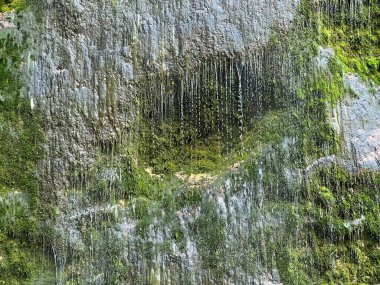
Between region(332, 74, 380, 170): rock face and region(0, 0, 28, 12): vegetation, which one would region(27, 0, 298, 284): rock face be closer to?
region(0, 0, 28, 12): vegetation

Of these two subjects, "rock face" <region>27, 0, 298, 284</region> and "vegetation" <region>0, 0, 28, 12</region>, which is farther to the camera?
"vegetation" <region>0, 0, 28, 12</region>

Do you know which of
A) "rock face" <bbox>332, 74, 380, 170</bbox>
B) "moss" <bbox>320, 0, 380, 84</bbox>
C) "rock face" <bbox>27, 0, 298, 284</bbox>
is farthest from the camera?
"moss" <bbox>320, 0, 380, 84</bbox>

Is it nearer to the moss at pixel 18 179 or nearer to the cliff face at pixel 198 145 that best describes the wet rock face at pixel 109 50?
the cliff face at pixel 198 145

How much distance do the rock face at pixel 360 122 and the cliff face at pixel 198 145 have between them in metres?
0.01

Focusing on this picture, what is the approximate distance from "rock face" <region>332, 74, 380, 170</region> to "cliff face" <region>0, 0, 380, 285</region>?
0.03 feet

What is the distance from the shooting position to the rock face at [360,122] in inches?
175

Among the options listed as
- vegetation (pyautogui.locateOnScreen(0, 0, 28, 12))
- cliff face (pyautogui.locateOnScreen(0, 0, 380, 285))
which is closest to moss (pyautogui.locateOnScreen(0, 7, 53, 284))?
cliff face (pyautogui.locateOnScreen(0, 0, 380, 285))

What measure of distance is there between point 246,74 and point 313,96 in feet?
1.98

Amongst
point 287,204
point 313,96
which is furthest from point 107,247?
point 313,96

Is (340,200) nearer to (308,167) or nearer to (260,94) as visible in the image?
(308,167)

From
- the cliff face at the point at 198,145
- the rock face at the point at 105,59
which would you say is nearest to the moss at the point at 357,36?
the cliff face at the point at 198,145

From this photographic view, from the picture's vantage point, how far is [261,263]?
13.9 ft

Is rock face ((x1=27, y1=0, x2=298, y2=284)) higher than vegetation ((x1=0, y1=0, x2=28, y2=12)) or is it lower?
lower

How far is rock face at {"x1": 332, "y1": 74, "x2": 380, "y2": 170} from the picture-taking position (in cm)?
445
